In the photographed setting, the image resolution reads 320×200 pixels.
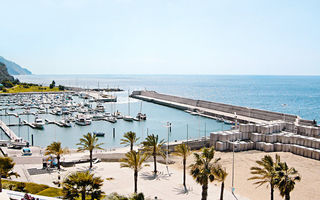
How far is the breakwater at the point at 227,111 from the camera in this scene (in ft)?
218

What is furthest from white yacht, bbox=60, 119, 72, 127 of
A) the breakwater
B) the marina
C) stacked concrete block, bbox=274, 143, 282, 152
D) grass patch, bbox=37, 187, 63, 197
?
stacked concrete block, bbox=274, 143, 282, 152

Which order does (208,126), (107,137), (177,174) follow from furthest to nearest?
(208,126) < (107,137) < (177,174)

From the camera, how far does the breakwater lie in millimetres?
66375

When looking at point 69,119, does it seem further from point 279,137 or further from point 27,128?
point 279,137

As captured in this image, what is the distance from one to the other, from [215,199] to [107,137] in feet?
131

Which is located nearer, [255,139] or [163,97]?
[255,139]

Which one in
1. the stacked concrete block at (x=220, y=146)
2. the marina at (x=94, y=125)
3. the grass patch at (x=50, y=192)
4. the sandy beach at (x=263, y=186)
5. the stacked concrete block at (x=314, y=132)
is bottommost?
the marina at (x=94, y=125)

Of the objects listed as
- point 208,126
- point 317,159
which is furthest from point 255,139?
point 208,126

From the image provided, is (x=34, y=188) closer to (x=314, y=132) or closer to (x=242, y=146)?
(x=242, y=146)

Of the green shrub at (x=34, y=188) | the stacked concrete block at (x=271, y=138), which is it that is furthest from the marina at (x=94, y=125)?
the green shrub at (x=34, y=188)

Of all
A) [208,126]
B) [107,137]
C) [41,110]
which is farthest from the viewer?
[41,110]

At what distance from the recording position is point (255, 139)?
46.8 metres

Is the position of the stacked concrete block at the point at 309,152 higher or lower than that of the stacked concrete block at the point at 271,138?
lower

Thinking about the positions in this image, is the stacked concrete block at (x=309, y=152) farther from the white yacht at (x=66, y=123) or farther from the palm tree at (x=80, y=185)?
the white yacht at (x=66, y=123)
